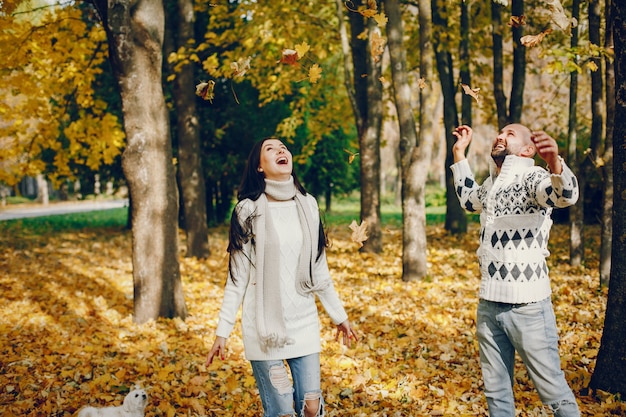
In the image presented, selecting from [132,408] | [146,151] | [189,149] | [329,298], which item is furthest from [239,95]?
[329,298]

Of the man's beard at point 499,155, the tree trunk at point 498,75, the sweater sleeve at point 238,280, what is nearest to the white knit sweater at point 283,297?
the sweater sleeve at point 238,280

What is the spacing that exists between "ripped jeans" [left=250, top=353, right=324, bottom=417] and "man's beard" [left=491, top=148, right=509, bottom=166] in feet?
5.39

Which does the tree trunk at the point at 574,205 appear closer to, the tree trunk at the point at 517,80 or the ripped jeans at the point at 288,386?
the tree trunk at the point at 517,80

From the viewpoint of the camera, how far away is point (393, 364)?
561 centimetres

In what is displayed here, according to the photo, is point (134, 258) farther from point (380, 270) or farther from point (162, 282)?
point (380, 270)

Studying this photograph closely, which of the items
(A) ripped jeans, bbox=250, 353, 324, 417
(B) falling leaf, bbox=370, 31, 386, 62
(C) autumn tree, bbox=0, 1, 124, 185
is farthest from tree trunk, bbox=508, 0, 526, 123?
(A) ripped jeans, bbox=250, 353, 324, 417

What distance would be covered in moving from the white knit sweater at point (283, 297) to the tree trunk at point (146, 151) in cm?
421

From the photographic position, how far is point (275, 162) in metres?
3.14

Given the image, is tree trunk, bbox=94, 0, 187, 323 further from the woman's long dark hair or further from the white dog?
the woman's long dark hair

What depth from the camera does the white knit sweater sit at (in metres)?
3.02

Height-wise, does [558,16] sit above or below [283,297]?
above

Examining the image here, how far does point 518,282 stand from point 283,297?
1.36 m

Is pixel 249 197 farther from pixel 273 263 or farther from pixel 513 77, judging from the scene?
pixel 513 77

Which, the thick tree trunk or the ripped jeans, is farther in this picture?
the thick tree trunk
